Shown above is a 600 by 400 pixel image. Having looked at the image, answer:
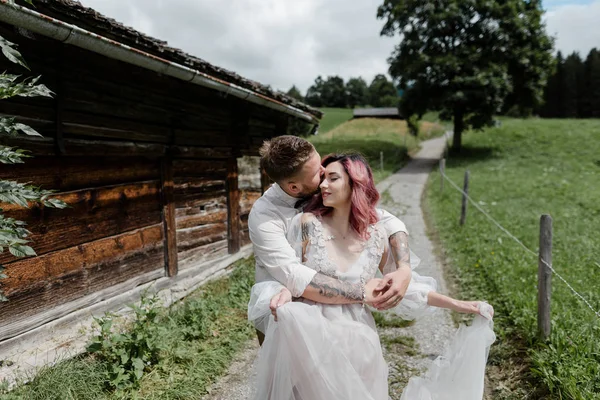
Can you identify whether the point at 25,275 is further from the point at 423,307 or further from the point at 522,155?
the point at 522,155

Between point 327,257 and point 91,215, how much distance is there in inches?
119

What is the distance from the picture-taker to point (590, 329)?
11.0ft

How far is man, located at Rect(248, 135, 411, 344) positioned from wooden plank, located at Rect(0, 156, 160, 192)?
8.03ft

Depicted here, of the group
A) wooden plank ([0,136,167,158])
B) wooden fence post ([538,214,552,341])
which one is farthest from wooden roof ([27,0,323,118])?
wooden fence post ([538,214,552,341])

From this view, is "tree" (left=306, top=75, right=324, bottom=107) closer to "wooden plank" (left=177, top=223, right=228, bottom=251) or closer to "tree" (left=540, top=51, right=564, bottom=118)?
"tree" (left=540, top=51, right=564, bottom=118)

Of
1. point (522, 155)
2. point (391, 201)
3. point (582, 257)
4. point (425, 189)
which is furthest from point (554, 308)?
point (522, 155)

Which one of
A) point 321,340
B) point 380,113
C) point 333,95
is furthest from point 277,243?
point 333,95

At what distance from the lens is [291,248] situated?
2006 millimetres

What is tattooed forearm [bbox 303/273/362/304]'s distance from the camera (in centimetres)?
192

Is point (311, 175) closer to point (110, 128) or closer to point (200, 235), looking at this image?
point (110, 128)

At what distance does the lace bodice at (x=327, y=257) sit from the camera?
2.05m

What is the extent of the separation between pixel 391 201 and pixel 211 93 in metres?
8.48

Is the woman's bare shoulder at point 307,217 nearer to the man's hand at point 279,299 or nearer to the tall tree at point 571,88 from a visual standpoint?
the man's hand at point 279,299

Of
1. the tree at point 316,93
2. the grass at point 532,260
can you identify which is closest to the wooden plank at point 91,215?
the grass at point 532,260
